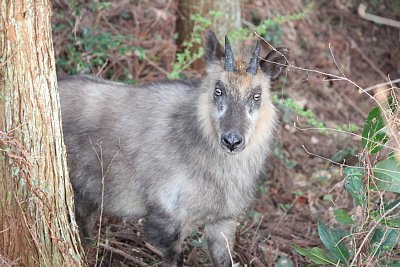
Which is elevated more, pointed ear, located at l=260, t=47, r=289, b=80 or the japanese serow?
pointed ear, located at l=260, t=47, r=289, b=80

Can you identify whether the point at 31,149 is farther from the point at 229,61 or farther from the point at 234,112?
the point at 229,61

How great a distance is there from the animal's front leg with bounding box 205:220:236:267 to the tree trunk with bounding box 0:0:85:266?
4.28 feet

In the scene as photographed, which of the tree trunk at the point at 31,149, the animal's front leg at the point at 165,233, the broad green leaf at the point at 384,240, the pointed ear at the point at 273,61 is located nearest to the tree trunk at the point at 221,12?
the pointed ear at the point at 273,61

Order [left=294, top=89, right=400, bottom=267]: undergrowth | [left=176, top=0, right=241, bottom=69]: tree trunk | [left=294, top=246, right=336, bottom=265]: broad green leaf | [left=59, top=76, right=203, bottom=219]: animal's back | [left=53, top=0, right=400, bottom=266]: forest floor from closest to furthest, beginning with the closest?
1. [left=294, top=89, right=400, bottom=267]: undergrowth
2. [left=294, top=246, right=336, bottom=265]: broad green leaf
3. [left=59, top=76, right=203, bottom=219]: animal's back
4. [left=53, top=0, right=400, bottom=266]: forest floor
5. [left=176, top=0, right=241, bottom=69]: tree trunk

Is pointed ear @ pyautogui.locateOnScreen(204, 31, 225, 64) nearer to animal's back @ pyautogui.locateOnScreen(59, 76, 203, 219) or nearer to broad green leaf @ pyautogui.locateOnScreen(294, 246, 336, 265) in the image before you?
animal's back @ pyautogui.locateOnScreen(59, 76, 203, 219)

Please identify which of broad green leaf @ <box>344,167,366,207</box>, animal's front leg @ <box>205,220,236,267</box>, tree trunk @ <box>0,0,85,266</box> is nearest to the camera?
tree trunk @ <box>0,0,85,266</box>

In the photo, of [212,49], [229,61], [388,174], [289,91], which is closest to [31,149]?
[229,61]

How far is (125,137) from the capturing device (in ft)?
15.5

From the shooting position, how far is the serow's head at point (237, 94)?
4.22 metres

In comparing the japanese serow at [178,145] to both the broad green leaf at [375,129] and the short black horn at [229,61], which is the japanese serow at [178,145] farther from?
the broad green leaf at [375,129]

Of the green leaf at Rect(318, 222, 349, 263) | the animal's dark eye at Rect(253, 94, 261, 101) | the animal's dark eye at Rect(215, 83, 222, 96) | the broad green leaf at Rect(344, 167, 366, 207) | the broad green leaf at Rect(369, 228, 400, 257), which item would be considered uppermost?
the animal's dark eye at Rect(215, 83, 222, 96)

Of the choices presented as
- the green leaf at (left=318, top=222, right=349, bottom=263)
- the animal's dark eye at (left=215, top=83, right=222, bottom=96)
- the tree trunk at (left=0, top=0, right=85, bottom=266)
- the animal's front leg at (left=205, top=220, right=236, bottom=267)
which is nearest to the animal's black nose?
the animal's dark eye at (left=215, top=83, right=222, bottom=96)

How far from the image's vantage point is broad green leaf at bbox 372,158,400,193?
3.88 m

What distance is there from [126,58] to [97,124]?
2070mm
